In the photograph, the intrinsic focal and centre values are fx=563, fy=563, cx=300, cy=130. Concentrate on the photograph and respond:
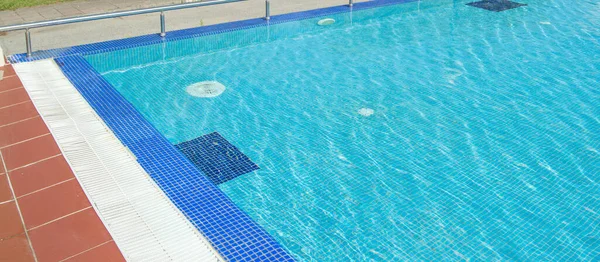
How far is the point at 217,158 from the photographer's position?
5.43 metres

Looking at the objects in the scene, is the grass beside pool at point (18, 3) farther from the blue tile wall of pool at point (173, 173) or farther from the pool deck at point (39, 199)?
the pool deck at point (39, 199)

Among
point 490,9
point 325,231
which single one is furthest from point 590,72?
point 325,231

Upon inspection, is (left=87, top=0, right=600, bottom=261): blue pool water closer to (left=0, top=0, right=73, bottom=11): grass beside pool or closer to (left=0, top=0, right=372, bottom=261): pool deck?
(left=0, top=0, right=372, bottom=261): pool deck

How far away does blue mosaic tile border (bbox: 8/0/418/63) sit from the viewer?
7758 mm

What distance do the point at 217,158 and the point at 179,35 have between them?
3939 mm

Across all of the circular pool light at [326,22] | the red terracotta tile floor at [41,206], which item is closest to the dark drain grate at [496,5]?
the circular pool light at [326,22]

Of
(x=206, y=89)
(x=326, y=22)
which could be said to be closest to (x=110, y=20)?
(x=326, y=22)

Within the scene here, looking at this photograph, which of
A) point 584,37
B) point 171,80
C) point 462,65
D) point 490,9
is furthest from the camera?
point 490,9

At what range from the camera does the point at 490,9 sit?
1070 centimetres

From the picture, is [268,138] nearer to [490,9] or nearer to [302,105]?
[302,105]

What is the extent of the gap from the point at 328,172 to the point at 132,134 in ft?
6.64

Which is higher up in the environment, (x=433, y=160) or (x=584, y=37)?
(x=584, y=37)

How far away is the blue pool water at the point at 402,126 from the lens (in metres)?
4.43

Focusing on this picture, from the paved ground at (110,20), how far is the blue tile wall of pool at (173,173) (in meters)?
1.24
